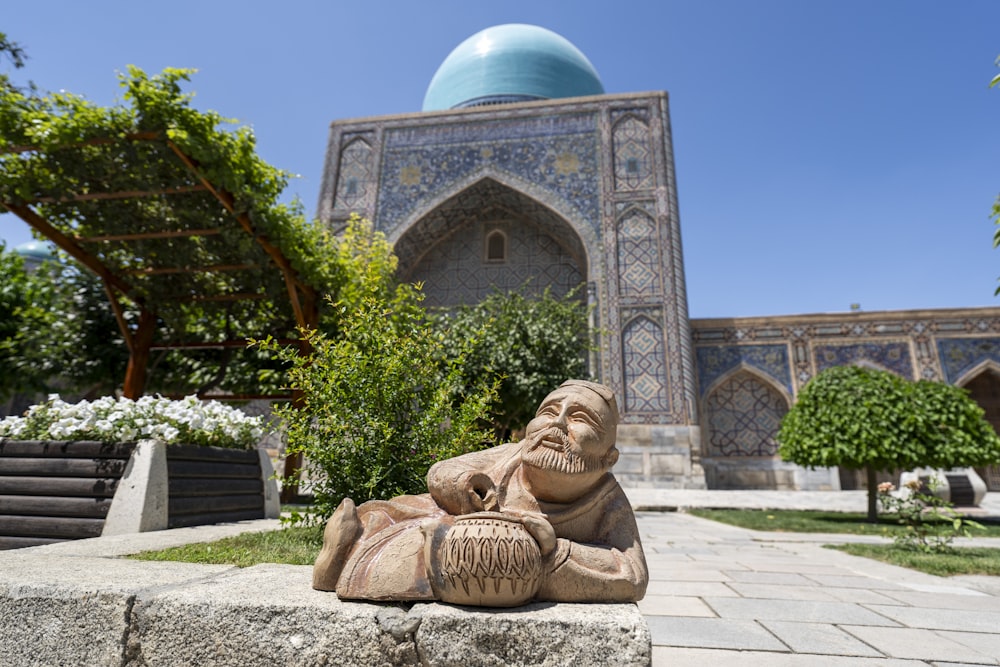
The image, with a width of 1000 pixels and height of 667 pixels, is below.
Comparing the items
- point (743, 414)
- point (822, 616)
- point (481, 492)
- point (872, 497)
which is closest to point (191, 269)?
point (481, 492)

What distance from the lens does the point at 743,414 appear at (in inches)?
521

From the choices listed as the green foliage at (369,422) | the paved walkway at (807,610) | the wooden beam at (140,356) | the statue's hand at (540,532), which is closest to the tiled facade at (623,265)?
the wooden beam at (140,356)

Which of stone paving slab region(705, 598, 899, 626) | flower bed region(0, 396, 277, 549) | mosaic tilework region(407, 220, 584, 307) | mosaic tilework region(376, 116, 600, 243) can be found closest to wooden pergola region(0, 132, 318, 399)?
flower bed region(0, 396, 277, 549)

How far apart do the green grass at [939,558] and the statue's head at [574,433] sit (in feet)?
11.7

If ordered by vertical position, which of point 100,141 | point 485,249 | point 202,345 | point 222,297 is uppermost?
point 485,249

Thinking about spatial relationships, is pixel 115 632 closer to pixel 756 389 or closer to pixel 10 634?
pixel 10 634

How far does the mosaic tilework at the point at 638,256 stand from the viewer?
12.5 metres

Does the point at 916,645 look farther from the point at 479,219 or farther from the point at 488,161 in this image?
the point at 479,219

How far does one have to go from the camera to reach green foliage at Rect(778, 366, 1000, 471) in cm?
712

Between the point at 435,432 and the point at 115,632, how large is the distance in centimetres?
179

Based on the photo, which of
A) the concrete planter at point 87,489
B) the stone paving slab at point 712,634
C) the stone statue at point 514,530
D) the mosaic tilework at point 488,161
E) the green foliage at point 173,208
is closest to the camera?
the stone statue at point 514,530

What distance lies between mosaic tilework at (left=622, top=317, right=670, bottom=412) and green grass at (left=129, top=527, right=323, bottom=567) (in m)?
9.43

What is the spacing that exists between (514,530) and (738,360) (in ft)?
42.9

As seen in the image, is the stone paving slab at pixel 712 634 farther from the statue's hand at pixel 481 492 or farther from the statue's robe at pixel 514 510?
the statue's hand at pixel 481 492
